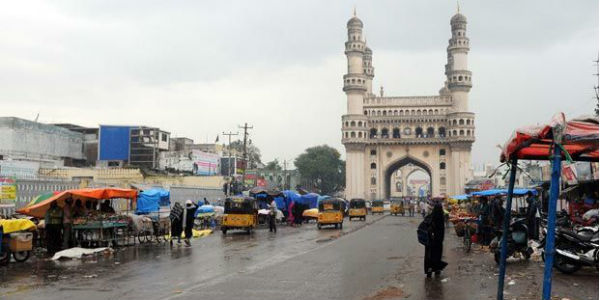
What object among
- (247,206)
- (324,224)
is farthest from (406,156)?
(247,206)

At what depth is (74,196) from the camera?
54.0 ft

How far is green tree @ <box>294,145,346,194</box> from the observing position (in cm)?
9988

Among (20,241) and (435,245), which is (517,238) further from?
(20,241)

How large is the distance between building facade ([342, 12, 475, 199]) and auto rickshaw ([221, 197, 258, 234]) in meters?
56.2

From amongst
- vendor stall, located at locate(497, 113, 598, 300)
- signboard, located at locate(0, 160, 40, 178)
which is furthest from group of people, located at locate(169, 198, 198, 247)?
signboard, located at locate(0, 160, 40, 178)

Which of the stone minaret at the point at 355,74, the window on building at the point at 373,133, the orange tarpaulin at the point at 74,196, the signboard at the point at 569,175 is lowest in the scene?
the orange tarpaulin at the point at 74,196

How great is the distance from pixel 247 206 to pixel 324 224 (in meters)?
5.63

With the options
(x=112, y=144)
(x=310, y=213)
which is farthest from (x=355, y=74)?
(x=310, y=213)

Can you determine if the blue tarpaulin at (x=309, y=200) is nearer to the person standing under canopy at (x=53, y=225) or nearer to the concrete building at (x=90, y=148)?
the person standing under canopy at (x=53, y=225)

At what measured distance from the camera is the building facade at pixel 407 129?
260ft

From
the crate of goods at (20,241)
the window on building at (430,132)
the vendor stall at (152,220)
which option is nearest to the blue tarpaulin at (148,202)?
the vendor stall at (152,220)

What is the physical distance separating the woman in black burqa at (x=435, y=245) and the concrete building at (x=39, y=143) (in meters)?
41.8

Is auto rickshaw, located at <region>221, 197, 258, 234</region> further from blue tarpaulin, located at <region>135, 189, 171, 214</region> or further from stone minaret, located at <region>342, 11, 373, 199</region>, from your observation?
stone minaret, located at <region>342, 11, 373, 199</region>

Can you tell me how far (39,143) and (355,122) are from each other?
42234mm
